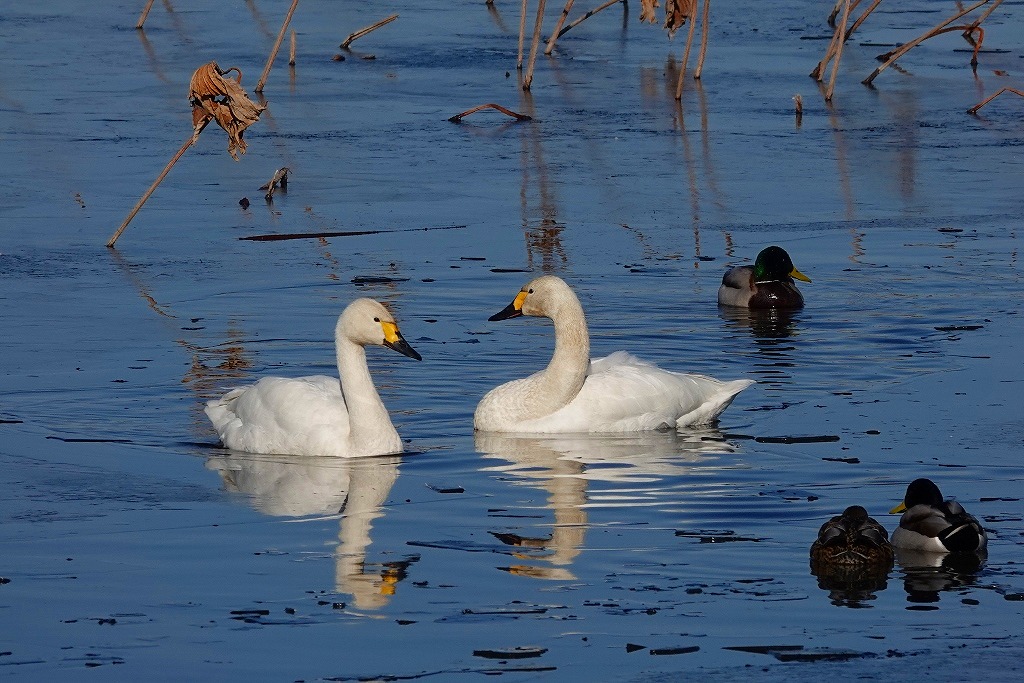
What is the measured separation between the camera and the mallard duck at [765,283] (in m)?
12.7

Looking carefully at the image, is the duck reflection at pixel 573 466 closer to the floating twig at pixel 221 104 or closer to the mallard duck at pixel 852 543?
the mallard duck at pixel 852 543

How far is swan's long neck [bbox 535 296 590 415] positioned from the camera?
9.91 meters

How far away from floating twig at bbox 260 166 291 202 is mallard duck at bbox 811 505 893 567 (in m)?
9.59

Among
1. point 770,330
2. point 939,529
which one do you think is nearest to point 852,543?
point 939,529

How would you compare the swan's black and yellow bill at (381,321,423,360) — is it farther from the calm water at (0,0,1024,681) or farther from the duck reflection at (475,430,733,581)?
the duck reflection at (475,430,733,581)

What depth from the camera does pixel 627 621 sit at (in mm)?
6340

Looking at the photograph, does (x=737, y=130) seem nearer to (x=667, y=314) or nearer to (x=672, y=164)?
(x=672, y=164)

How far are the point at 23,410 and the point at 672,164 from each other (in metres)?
9.44

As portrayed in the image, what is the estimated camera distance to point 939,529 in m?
7.07

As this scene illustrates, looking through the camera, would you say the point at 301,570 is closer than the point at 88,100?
Yes

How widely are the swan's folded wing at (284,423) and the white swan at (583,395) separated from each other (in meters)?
0.93

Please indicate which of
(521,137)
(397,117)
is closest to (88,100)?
(397,117)

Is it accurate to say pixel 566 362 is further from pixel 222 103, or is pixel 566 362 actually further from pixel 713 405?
pixel 222 103

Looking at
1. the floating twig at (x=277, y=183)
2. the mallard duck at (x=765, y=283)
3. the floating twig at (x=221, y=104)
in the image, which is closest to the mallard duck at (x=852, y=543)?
the mallard duck at (x=765, y=283)
